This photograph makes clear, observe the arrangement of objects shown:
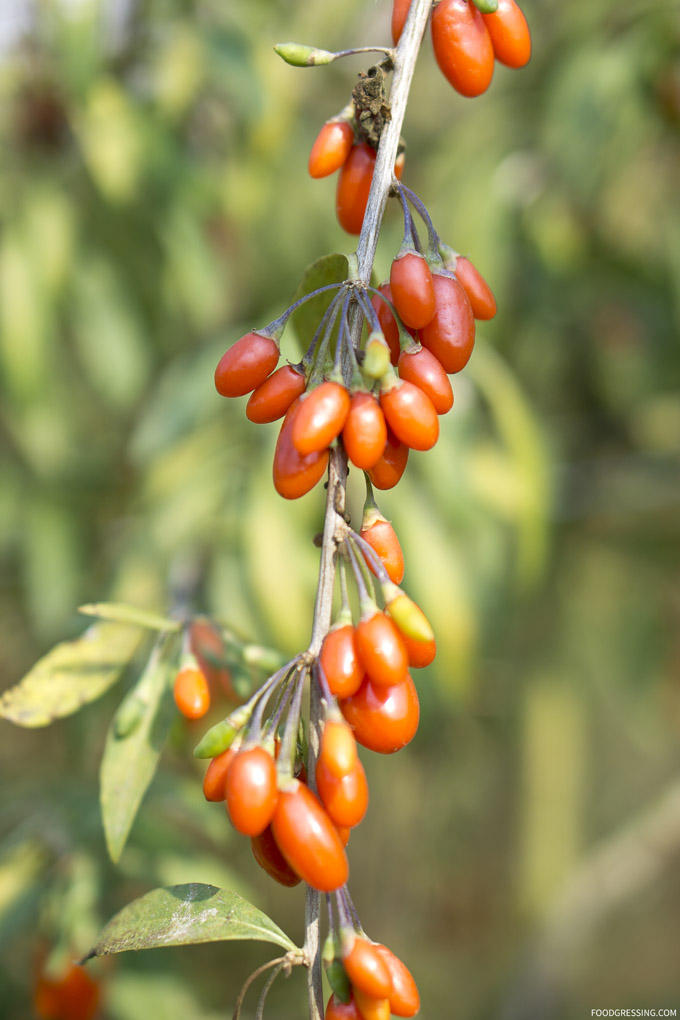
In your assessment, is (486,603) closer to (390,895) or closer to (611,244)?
(611,244)

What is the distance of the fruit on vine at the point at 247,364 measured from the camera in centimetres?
59


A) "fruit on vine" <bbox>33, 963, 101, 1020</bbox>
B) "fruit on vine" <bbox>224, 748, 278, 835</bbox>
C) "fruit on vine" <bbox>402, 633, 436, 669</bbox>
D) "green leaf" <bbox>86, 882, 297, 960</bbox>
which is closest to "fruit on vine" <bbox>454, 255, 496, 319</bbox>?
"fruit on vine" <bbox>402, 633, 436, 669</bbox>

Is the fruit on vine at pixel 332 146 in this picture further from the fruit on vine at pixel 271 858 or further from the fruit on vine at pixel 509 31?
the fruit on vine at pixel 271 858

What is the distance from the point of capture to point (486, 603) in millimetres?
1663

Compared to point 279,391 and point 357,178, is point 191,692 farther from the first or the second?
point 357,178

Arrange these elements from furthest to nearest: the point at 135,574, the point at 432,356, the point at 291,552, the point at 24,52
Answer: the point at 24,52 → the point at 135,574 → the point at 291,552 → the point at 432,356

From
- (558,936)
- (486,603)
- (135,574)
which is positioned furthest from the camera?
(558,936)

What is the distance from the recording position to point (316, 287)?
0.63 m

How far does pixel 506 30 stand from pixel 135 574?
3.01 feet

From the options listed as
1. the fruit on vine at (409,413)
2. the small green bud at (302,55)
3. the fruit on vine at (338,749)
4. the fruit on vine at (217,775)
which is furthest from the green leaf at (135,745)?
the small green bud at (302,55)

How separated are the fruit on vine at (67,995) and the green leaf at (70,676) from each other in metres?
0.43

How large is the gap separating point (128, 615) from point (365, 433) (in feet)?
1.12

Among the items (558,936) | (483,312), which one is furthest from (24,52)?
(558,936)

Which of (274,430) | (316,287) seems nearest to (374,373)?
(316,287)
